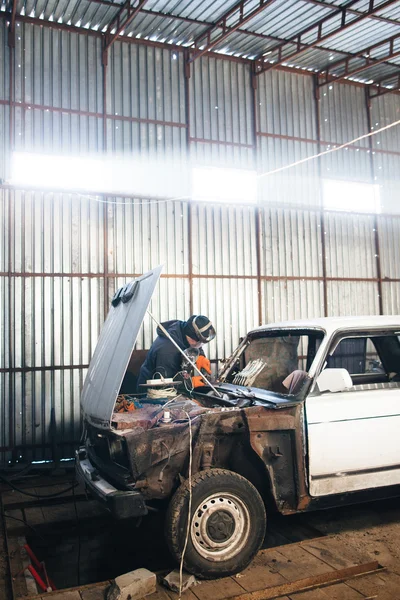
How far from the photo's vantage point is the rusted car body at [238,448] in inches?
162

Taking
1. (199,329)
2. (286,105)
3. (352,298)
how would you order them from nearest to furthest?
1. (199,329)
2. (286,105)
3. (352,298)

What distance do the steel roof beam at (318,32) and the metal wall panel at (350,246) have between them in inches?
130

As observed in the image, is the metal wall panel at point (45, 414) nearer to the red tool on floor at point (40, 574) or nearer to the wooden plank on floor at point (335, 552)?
the red tool on floor at point (40, 574)

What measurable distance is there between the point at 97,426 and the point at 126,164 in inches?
246

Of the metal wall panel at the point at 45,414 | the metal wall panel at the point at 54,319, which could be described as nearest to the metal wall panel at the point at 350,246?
the metal wall panel at the point at 54,319

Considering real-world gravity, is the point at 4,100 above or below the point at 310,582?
above

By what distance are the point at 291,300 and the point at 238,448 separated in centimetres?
672

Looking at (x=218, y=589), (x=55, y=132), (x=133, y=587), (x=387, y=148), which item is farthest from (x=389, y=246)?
(x=133, y=587)

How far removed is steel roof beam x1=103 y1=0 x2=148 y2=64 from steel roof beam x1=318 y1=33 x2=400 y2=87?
4.57 meters

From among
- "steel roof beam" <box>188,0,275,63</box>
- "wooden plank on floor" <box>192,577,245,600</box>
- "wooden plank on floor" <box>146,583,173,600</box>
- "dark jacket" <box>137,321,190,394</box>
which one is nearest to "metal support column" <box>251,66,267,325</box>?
"steel roof beam" <box>188,0,275,63</box>

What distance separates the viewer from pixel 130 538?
5355 mm

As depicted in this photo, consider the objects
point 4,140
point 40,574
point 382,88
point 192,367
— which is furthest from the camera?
point 382,88

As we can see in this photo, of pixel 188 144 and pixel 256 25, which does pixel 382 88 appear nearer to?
pixel 256 25

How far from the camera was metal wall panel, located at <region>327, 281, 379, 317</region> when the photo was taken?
11.4 m
